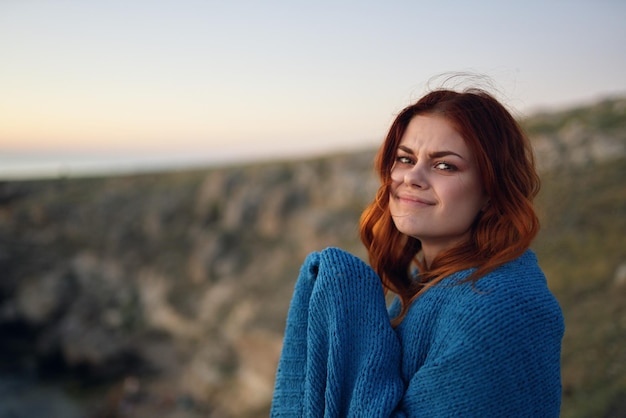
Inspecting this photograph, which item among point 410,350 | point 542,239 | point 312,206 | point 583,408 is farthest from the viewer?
point 312,206

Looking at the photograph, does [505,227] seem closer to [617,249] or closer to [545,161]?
[617,249]

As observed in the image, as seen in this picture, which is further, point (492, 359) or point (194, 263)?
point (194, 263)

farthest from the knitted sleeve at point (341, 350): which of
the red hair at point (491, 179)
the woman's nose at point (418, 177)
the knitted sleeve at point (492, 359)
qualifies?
the woman's nose at point (418, 177)

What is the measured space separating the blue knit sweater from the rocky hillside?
8.57m

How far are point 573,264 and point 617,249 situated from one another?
99 centimetres

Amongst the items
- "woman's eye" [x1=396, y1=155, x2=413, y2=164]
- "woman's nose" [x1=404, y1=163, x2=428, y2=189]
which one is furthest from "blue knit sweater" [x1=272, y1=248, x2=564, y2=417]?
"woman's eye" [x1=396, y1=155, x2=413, y2=164]

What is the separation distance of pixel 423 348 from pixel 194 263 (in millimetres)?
21059

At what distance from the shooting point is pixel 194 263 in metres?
21.8

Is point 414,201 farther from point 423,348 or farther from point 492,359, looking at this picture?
point 492,359

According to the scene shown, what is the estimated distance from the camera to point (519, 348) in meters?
1.61

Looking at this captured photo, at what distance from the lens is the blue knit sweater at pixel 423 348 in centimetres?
160

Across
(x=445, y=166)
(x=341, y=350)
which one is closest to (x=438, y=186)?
(x=445, y=166)

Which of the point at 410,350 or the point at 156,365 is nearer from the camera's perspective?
the point at 410,350

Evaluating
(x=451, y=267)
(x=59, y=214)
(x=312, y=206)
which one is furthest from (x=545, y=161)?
(x=59, y=214)
